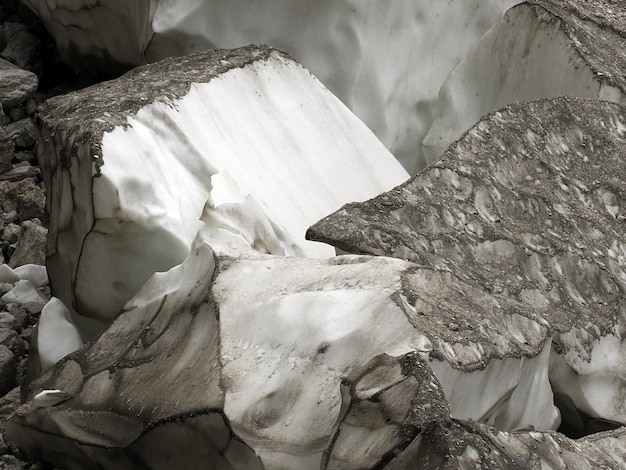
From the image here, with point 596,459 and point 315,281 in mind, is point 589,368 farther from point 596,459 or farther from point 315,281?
point 315,281

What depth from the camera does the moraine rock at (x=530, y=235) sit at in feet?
5.83

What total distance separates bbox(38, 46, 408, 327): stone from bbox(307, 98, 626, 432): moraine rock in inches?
8.1

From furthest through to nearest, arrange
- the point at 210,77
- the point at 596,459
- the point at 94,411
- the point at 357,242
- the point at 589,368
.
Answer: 1. the point at 210,77
2. the point at 589,368
3. the point at 357,242
4. the point at 94,411
5. the point at 596,459

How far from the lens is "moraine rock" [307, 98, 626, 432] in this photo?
178cm

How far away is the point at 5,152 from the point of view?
8.35ft

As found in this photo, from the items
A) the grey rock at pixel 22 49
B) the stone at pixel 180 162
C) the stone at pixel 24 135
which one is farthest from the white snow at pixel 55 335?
the grey rock at pixel 22 49

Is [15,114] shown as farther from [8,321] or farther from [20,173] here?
[8,321]

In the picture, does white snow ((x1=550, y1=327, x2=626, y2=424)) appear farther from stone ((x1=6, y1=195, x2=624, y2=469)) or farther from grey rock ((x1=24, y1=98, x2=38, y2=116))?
grey rock ((x1=24, y1=98, x2=38, y2=116))

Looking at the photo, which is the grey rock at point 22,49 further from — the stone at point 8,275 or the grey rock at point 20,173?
the stone at point 8,275

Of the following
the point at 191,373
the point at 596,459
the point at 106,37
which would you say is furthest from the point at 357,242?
the point at 106,37

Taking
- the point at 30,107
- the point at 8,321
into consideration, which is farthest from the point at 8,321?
the point at 30,107

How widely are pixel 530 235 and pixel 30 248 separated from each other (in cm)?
86

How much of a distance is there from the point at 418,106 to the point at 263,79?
567 millimetres

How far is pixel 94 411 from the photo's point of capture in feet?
5.34
